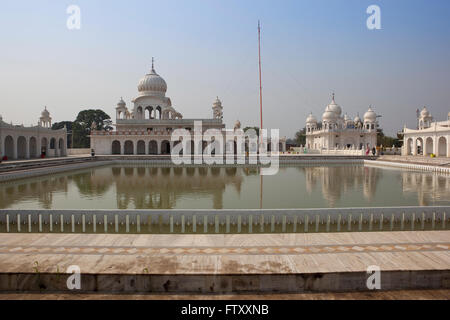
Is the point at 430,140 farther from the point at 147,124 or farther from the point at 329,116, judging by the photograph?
the point at 147,124

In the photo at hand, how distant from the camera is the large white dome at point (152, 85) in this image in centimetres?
3931

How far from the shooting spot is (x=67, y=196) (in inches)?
494

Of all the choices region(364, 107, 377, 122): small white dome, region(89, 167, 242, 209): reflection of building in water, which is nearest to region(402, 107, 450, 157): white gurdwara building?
region(364, 107, 377, 122): small white dome

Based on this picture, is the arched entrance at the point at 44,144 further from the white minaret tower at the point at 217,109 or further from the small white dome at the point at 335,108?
the small white dome at the point at 335,108

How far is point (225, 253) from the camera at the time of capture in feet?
15.9

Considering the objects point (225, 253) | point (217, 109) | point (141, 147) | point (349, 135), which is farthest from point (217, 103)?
point (225, 253)

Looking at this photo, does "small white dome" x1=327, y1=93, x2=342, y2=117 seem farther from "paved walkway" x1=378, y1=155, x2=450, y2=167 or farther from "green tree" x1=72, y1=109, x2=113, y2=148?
"green tree" x1=72, y1=109, x2=113, y2=148

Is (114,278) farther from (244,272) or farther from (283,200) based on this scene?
(283,200)

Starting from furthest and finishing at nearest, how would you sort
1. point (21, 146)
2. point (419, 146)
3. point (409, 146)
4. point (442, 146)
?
point (419, 146)
point (409, 146)
point (442, 146)
point (21, 146)

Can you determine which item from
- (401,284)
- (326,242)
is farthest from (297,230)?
(401,284)

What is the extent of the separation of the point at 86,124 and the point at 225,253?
58464mm

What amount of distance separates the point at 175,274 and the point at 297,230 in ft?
13.5
